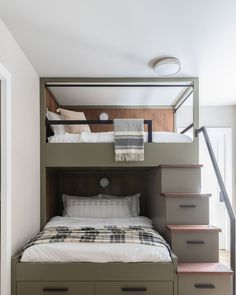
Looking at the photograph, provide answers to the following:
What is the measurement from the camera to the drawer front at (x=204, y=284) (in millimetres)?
2607

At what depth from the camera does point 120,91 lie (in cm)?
438

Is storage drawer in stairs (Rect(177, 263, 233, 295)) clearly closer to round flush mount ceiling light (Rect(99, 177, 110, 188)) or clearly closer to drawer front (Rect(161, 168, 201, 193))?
drawer front (Rect(161, 168, 201, 193))

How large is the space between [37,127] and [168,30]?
69.8 inches

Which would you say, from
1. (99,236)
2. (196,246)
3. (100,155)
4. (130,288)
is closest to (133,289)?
(130,288)

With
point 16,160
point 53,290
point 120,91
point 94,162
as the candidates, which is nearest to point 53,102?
point 120,91

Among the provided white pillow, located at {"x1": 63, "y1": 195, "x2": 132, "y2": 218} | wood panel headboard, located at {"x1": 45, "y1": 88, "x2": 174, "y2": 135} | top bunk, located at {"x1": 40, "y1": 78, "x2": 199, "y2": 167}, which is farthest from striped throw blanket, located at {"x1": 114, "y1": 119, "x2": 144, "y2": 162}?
wood panel headboard, located at {"x1": 45, "y1": 88, "x2": 174, "y2": 135}

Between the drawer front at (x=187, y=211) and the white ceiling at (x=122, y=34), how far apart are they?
1380mm

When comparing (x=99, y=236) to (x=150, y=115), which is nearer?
(x=99, y=236)

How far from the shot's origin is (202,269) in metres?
2.69

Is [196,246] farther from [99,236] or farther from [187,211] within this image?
[99,236]

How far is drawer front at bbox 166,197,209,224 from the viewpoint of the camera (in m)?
3.19

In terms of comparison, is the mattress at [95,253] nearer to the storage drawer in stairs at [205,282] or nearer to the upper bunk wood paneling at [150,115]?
the storage drawer in stairs at [205,282]

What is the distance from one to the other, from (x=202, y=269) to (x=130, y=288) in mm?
604

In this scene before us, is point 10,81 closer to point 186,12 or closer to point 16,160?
point 16,160
